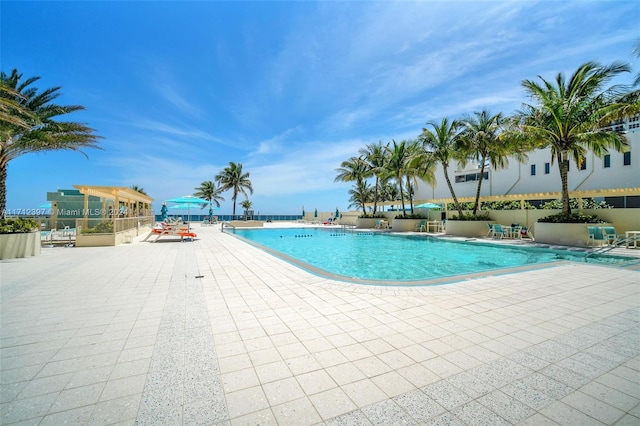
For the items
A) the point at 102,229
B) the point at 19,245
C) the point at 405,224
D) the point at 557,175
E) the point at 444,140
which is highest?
the point at 444,140

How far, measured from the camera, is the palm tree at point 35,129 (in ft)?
32.1

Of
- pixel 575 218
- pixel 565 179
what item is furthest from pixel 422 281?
pixel 565 179

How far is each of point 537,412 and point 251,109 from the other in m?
20.0

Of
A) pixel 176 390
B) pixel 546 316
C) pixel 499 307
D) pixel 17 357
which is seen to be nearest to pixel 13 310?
pixel 17 357

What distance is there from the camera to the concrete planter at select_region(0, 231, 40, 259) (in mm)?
8508

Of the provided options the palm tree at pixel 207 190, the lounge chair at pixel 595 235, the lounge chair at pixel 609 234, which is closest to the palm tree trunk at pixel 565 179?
the lounge chair at pixel 595 235

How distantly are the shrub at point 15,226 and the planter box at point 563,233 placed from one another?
21.9 meters

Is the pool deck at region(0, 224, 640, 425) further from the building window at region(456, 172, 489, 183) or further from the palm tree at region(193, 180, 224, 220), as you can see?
the palm tree at region(193, 180, 224, 220)

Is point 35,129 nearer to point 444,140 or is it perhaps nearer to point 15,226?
point 15,226

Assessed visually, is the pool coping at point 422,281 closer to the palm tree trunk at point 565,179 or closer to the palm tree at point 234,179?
the palm tree trunk at point 565,179

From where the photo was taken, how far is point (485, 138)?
16109 millimetres

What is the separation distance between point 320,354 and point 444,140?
63.2ft

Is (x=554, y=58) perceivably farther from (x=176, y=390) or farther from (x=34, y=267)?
(x=34, y=267)

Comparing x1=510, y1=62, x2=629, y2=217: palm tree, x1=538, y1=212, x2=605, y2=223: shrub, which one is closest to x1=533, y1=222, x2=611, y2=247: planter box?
x1=538, y1=212, x2=605, y2=223: shrub
